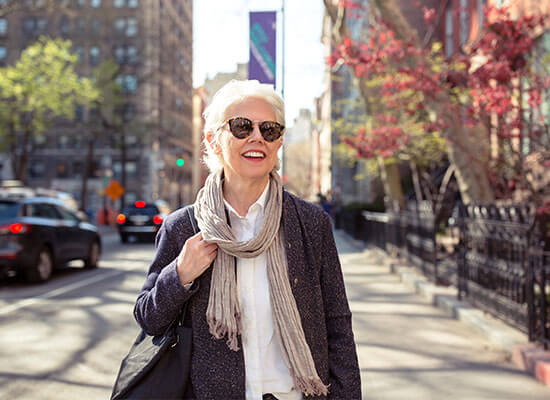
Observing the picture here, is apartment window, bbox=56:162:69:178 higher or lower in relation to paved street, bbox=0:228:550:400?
higher

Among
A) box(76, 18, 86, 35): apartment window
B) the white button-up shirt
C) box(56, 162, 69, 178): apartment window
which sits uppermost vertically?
box(76, 18, 86, 35): apartment window

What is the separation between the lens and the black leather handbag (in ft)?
6.37

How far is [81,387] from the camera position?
4.92 metres

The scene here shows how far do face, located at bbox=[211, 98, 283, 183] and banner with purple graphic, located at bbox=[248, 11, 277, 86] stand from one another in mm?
3630

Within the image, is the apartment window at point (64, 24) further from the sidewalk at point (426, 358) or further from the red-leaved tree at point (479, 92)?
the sidewalk at point (426, 358)

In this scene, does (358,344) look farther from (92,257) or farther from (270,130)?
(92,257)

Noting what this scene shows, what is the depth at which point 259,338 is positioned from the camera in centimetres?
204

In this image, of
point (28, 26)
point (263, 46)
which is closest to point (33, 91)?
point (263, 46)

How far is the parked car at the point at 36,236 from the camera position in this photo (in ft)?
34.1

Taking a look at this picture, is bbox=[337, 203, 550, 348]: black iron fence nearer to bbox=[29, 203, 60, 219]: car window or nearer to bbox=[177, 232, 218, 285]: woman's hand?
bbox=[177, 232, 218, 285]: woman's hand

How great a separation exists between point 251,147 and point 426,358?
4479 mm

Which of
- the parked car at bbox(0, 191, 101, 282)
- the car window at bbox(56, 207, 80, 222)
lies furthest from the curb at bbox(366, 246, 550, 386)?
the car window at bbox(56, 207, 80, 222)

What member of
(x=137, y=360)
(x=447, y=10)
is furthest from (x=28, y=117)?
(x=137, y=360)

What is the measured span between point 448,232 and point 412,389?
20.7ft
